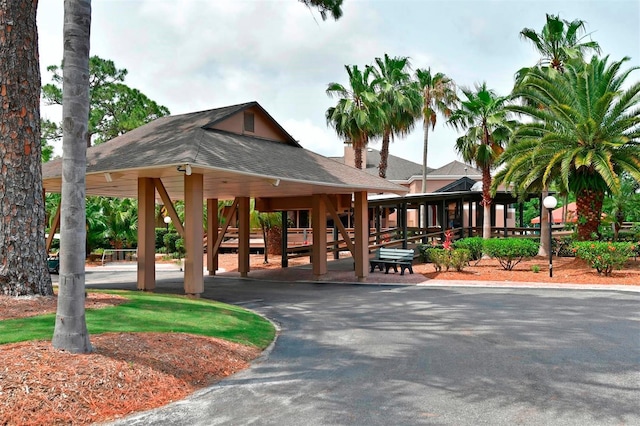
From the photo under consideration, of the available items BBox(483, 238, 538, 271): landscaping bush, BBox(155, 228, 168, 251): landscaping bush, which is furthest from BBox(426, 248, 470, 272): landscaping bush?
BBox(155, 228, 168, 251): landscaping bush

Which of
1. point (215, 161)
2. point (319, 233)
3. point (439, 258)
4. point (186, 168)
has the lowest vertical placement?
point (439, 258)

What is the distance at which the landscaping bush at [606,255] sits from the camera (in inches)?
733

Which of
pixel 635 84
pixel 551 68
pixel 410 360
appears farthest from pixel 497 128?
pixel 410 360

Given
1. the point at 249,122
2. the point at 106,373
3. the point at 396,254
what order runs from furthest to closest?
1. the point at 396,254
2. the point at 249,122
3. the point at 106,373

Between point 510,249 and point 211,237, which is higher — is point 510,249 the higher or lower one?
the lower one

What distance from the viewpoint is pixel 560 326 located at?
10234 mm

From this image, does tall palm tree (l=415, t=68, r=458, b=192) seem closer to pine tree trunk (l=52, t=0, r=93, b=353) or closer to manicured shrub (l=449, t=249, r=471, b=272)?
manicured shrub (l=449, t=249, r=471, b=272)

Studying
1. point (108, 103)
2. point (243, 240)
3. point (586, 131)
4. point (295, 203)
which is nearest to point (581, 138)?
point (586, 131)

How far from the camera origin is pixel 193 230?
13508 millimetres

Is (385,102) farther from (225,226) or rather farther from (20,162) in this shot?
(20,162)

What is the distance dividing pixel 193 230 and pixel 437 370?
27.1 ft

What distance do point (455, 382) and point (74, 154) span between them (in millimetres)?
5477

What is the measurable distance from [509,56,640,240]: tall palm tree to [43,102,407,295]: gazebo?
6506 mm

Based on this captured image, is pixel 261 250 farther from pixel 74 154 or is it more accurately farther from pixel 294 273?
pixel 74 154
